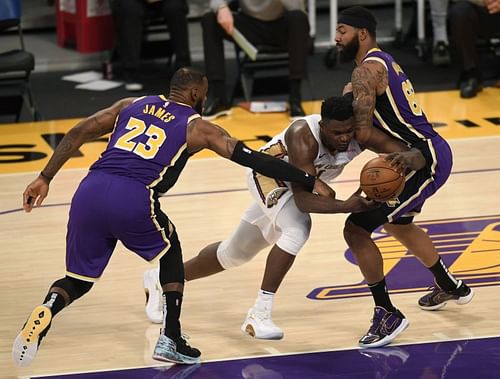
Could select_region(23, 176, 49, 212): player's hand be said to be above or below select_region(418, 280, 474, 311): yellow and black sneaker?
above

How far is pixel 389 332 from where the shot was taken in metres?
5.87

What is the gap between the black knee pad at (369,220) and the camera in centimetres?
580

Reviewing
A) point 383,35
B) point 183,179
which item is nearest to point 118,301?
point 183,179

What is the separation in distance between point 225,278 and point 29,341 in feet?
6.04

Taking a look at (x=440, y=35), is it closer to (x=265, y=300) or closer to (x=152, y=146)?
(x=265, y=300)

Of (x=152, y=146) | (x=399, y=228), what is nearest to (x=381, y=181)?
(x=399, y=228)

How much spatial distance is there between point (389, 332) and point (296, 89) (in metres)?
4.88

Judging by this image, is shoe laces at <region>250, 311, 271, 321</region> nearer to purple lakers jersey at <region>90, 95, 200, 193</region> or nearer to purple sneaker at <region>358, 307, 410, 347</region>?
purple sneaker at <region>358, 307, 410, 347</region>

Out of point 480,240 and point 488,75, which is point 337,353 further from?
point 488,75

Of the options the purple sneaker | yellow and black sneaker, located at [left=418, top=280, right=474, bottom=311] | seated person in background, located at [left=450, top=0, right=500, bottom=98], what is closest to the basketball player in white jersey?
the purple sneaker

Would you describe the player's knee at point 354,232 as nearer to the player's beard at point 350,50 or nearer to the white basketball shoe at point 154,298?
the player's beard at point 350,50

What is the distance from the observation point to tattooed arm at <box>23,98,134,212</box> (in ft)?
19.1

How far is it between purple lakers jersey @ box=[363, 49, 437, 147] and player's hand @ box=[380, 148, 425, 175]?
12 centimetres

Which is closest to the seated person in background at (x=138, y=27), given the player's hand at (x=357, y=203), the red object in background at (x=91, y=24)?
the red object in background at (x=91, y=24)
